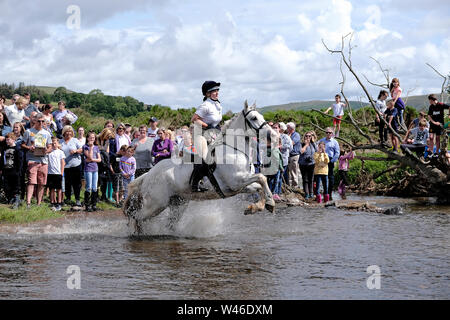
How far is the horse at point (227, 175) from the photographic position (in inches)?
395

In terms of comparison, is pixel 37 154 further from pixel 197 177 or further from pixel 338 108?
pixel 338 108

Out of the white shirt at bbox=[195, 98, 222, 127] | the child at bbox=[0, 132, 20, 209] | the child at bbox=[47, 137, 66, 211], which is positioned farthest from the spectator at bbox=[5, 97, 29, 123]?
the white shirt at bbox=[195, 98, 222, 127]

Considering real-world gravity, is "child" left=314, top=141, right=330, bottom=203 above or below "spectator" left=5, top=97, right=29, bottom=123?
below

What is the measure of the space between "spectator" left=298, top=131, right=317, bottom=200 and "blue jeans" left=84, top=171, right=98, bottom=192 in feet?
21.0

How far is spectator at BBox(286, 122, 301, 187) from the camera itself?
18.1 m

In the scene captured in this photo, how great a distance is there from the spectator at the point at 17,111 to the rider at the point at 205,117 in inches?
258

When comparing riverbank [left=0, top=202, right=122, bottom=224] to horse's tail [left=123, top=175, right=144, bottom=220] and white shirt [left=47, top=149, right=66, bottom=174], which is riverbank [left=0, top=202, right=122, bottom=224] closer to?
white shirt [left=47, top=149, right=66, bottom=174]

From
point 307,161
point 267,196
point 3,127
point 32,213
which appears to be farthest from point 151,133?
point 267,196

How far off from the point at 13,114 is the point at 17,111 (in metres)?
0.16

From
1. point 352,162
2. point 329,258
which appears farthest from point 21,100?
point 352,162

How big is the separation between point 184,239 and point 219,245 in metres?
1.06

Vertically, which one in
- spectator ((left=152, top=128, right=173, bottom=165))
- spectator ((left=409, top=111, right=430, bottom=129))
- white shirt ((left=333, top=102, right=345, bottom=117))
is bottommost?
spectator ((left=152, top=128, right=173, bottom=165))

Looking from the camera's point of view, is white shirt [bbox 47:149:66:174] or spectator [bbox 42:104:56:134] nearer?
white shirt [bbox 47:149:66:174]

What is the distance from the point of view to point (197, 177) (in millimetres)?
10156
